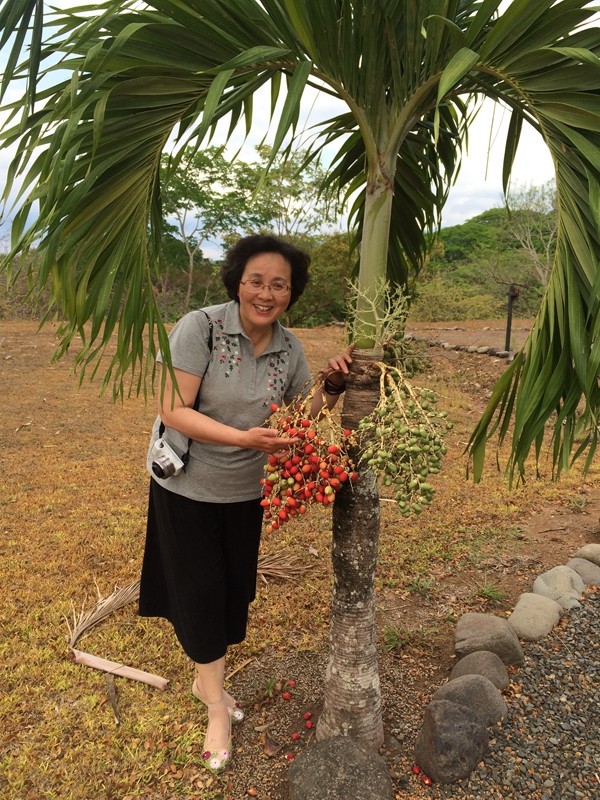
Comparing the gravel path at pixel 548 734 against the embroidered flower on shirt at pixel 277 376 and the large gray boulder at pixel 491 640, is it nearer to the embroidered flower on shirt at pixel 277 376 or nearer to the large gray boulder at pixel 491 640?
the large gray boulder at pixel 491 640

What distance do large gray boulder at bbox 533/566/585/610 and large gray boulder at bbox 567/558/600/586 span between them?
0.08m

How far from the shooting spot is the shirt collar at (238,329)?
234 centimetres

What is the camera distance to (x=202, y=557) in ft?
8.21

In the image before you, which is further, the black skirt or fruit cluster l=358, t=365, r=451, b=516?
the black skirt

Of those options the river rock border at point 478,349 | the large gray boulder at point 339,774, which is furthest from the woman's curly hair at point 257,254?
the river rock border at point 478,349

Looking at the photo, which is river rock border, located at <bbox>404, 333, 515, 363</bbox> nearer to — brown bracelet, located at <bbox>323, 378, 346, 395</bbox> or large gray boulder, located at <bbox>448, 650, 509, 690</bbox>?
large gray boulder, located at <bbox>448, 650, 509, 690</bbox>

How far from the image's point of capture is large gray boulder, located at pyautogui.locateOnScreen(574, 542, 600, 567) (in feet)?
13.9

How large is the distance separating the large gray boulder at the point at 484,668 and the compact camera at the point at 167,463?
1.71m

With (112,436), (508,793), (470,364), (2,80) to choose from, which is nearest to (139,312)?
(2,80)

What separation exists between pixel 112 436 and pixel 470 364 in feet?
22.3

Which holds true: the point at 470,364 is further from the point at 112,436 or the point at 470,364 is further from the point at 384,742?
the point at 384,742

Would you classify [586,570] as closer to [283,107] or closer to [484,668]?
[484,668]

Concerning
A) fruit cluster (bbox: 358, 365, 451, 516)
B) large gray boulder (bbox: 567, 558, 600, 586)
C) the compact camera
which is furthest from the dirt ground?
the compact camera

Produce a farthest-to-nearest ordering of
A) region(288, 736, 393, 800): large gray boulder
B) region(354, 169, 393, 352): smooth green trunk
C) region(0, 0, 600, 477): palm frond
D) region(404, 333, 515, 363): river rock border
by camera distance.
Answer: region(404, 333, 515, 363): river rock border → region(288, 736, 393, 800): large gray boulder → region(354, 169, 393, 352): smooth green trunk → region(0, 0, 600, 477): palm frond
